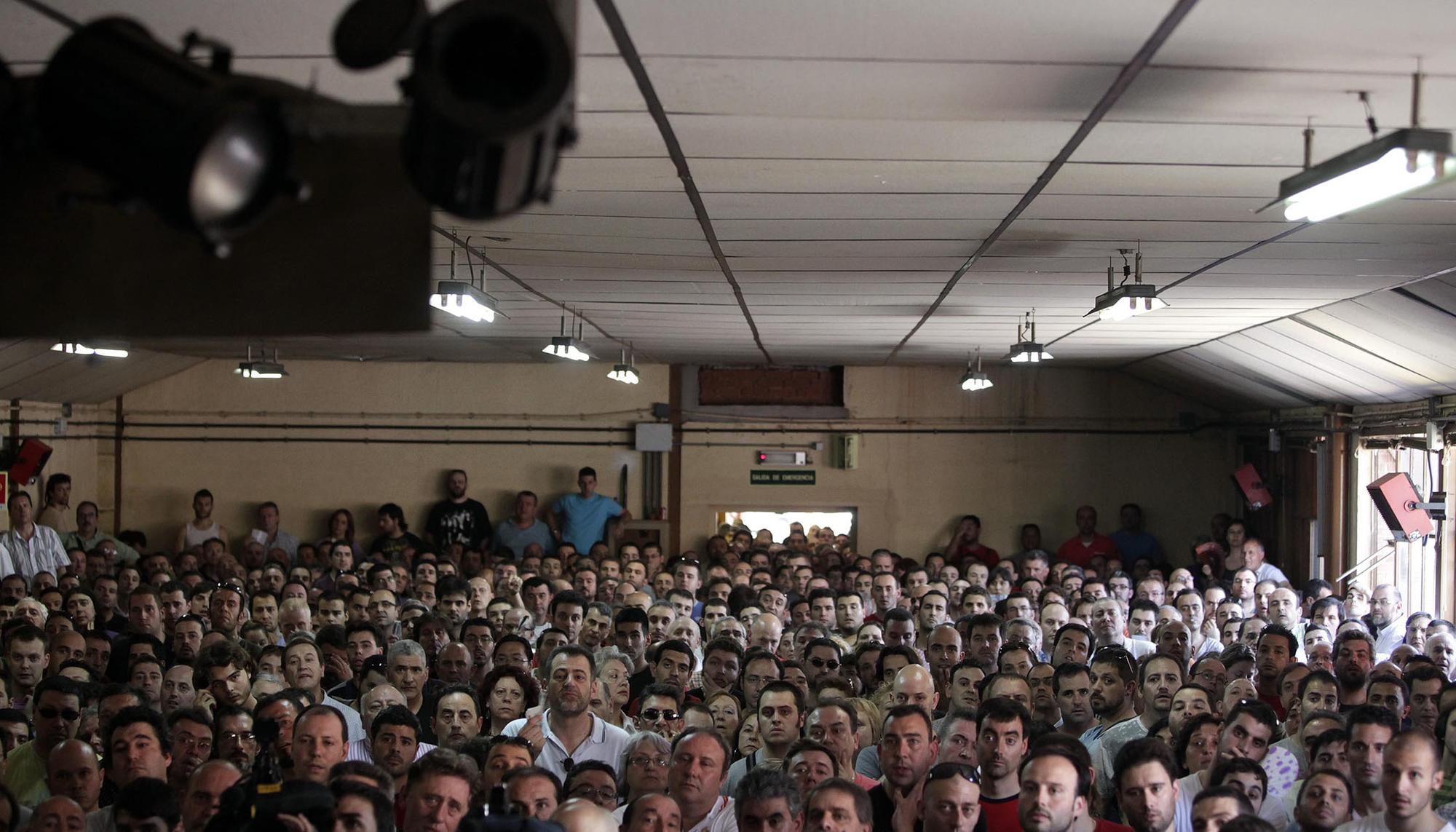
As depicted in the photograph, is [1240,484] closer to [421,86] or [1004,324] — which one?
[1004,324]

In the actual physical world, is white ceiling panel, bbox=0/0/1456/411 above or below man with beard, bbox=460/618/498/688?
above

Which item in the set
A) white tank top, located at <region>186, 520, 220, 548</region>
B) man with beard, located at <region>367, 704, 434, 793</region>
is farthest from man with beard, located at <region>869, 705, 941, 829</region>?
white tank top, located at <region>186, 520, 220, 548</region>

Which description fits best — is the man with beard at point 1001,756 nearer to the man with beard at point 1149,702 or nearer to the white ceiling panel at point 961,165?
the man with beard at point 1149,702

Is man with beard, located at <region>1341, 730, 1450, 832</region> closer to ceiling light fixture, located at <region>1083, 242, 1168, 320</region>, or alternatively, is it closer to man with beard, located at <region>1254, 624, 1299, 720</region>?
ceiling light fixture, located at <region>1083, 242, 1168, 320</region>

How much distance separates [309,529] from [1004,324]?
8.83 metres

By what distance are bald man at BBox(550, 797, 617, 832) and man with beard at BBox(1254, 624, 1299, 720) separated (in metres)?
4.86

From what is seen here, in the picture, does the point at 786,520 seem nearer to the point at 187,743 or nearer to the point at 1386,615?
the point at 1386,615

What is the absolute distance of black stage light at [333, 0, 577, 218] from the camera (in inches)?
71.0

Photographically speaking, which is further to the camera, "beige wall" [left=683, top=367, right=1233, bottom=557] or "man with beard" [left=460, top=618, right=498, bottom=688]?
"beige wall" [left=683, top=367, right=1233, bottom=557]

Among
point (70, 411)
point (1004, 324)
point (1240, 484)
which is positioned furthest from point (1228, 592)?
point (70, 411)

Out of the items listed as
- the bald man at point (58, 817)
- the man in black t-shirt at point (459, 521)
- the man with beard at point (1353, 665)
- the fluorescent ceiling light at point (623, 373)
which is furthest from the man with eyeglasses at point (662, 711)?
the man in black t-shirt at point (459, 521)

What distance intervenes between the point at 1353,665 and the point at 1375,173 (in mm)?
4892

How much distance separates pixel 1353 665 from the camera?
7469 millimetres

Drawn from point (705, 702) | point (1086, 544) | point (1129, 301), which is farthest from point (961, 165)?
point (1086, 544)
